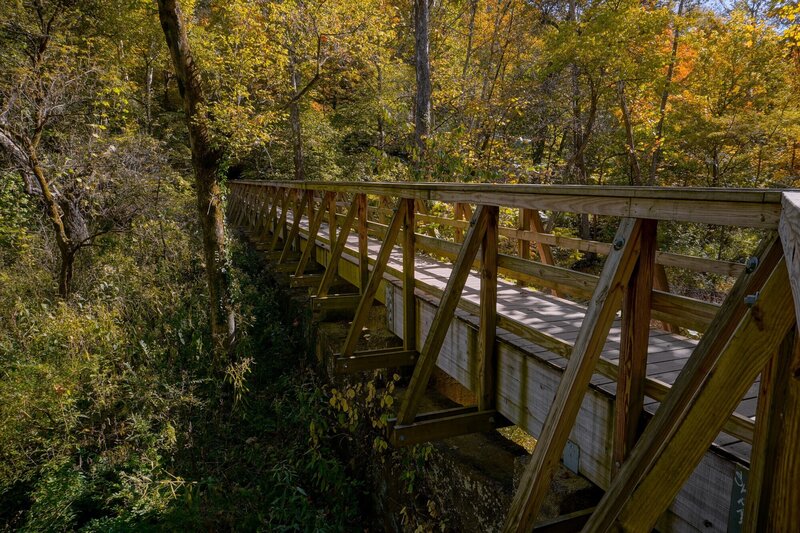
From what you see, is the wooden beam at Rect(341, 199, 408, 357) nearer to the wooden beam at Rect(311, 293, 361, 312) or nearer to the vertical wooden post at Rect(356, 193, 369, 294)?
the vertical wooden post at Rect(356, 193, 369, 294)

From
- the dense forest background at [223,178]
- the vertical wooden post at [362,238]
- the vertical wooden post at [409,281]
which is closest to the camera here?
the vertical wooden post at [409,281]

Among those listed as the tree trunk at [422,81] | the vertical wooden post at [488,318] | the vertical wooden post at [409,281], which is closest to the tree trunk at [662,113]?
the tree trunk at [422,81]

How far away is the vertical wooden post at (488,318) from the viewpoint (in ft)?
9.89

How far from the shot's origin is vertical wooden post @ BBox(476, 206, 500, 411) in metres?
3.01

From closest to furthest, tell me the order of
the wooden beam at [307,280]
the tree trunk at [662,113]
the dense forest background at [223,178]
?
the dense forest background at [223,178] < the wooden beam at [307,280] < the tree trunk at [662,113]

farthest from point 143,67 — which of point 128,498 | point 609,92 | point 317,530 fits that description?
point 317,530

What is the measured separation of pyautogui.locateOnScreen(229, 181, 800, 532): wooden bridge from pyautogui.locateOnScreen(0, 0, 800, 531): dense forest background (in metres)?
2.71

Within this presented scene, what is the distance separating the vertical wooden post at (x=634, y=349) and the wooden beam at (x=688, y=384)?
1.70 feet

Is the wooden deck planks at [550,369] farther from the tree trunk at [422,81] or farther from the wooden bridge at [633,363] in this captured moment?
the tree trunk at [422,81]

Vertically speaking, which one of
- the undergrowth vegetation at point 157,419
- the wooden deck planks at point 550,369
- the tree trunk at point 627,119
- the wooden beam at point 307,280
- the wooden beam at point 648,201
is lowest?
the undergrowth vegetation at point 157,419

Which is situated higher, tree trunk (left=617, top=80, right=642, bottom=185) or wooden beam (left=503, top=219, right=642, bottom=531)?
tree trunk (left=617, top=80, right=642, bottom=185)

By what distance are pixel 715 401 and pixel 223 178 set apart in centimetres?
866

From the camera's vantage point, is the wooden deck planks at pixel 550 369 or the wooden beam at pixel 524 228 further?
the wooden beam at pixel 524 228

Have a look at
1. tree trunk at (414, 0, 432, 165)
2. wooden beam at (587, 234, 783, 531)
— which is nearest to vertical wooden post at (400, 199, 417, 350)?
wooden beam at (587, 234, 783, 531)
